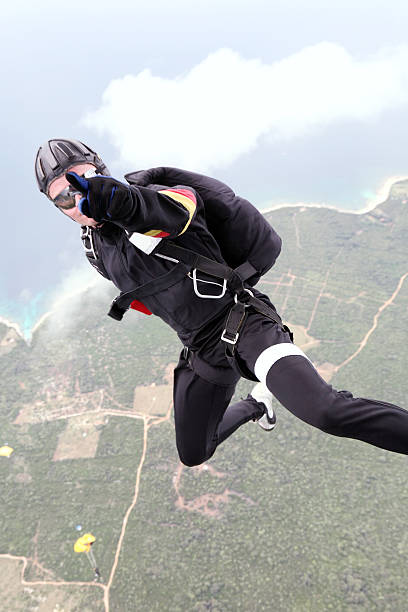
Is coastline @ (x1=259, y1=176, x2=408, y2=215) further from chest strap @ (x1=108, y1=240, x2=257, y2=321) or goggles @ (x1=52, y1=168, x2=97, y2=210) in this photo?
goggles @ (x1=52, y1=168, x2=97, y2=210)

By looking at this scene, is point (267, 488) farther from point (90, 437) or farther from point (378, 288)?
point (378, 288)

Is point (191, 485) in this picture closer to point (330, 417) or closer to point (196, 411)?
point (196, 411)

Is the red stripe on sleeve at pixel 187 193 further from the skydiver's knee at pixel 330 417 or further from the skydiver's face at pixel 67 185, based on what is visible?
the skydiver's knee at pixel 330 417

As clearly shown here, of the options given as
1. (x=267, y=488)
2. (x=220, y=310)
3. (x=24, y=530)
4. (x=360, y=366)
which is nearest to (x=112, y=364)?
(x=24, y=530)

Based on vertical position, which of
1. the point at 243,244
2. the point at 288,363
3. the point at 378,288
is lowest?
the point at 378,288

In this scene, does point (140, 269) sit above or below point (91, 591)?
above

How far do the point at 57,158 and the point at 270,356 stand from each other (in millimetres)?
2259

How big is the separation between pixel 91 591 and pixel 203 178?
24562mm

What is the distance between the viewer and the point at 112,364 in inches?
1393

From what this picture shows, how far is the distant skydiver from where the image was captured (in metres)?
3.36

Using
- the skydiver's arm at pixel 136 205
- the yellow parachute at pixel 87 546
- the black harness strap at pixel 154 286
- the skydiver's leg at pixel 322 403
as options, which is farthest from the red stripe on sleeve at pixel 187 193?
the yellow parachute at pixel 87 546

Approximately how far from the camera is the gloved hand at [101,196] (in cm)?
254

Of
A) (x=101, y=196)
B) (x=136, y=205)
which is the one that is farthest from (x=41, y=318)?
(x=101, y=196)

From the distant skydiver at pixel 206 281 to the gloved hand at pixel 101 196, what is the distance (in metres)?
0.18
